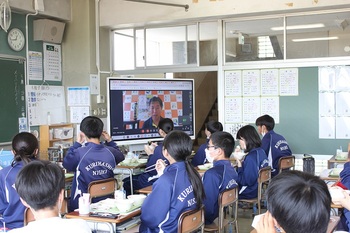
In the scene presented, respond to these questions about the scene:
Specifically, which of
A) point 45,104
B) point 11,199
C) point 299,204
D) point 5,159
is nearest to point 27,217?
point 11,199

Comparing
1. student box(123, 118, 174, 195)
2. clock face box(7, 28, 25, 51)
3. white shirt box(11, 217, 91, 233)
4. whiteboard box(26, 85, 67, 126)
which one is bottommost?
student box(123, 118, 174, 195)

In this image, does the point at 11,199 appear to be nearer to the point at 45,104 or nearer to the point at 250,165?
the point at 250,165

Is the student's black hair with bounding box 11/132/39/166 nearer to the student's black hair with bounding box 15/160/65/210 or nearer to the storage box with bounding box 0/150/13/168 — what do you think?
the storage box with bounding box 0/150/13/168

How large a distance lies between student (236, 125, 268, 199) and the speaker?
3.69 meters

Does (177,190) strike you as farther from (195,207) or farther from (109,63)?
(109,63)

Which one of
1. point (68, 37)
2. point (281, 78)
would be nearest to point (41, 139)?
point (68, 37)

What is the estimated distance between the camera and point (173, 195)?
9.23 ft

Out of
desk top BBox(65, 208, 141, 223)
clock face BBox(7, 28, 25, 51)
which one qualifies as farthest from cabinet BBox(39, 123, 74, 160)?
desk top BBox(65, 208, 141, 223)

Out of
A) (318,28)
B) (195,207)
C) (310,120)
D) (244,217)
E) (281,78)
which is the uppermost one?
(318,28)

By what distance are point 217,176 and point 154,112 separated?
113 inches

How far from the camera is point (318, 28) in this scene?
6133 millimetres

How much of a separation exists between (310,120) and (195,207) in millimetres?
3809

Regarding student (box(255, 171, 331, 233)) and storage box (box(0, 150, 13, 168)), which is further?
storage box (box(0, 150, 13, 168))

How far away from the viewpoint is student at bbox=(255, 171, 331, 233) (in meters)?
1.39
